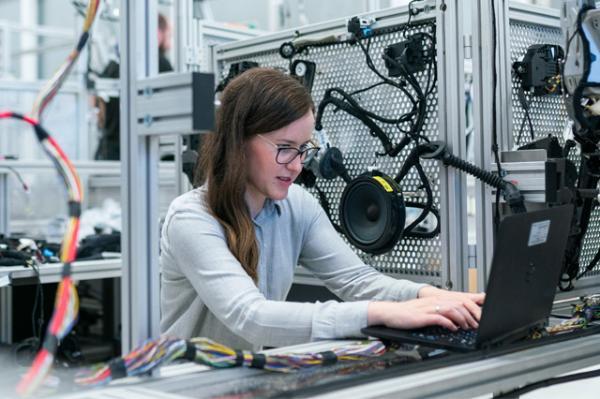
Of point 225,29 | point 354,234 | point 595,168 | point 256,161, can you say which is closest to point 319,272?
point 354,234

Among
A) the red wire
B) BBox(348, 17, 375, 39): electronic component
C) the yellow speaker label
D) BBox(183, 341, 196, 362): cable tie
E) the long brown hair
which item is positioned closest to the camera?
the red wire

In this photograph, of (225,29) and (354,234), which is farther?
(225,29)

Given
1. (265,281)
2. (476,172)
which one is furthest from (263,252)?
(476,172)

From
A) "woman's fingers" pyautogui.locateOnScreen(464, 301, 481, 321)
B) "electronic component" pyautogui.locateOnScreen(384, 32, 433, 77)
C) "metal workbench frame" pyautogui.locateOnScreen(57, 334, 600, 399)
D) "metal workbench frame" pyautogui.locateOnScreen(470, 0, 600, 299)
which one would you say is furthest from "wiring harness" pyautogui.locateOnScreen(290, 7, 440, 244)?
"metal workbench frame" pyautogui.locateOnScreen(57, 334, 600, 399)

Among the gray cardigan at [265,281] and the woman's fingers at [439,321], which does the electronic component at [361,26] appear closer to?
the gray cardigan at [265,281]

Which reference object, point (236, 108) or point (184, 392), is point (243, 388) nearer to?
point (184, 392)

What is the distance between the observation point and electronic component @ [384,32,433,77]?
5.24 ft

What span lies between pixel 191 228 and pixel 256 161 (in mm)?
204

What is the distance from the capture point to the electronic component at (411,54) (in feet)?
5.24

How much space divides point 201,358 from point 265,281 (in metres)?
0.55

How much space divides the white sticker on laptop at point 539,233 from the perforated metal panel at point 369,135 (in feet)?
1.74

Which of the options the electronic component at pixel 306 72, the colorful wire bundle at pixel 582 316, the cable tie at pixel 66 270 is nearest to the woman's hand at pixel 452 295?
the colorful wire bundle at pixel 582 316

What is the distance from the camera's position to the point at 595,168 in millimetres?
1463

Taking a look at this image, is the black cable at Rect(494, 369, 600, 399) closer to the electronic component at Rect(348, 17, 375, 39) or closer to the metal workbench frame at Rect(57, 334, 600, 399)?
the metal workbench frame at Rect(57, 334, 600, 399)
